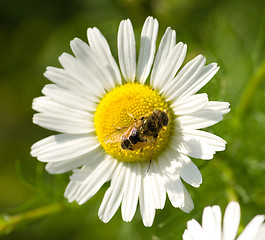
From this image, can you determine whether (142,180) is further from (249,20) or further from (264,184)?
(249,20)

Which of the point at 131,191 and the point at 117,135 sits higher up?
the point at 117,135

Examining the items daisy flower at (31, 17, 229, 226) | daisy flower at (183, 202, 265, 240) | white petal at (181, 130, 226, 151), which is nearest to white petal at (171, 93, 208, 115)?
daisy flower at (31, 17, 229, 226)

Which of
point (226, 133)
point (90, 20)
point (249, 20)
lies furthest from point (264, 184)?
point (90, 20)

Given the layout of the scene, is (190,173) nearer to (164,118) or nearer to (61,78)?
(164,118)

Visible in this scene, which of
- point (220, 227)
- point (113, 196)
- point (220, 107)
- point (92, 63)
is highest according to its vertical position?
point (92, 63)

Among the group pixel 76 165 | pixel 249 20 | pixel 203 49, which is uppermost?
pixel 76 165

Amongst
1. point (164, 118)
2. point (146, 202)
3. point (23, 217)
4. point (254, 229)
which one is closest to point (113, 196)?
point (146, 202)
